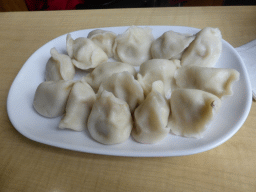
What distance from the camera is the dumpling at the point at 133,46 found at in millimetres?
1096

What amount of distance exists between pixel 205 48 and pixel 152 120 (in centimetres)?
46

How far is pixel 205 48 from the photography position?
0.98 meters

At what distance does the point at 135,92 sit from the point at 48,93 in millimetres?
363

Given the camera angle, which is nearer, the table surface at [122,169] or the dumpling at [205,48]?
the table surface at [122,169]

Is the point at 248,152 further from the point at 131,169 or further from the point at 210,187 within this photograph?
the point at 131,169

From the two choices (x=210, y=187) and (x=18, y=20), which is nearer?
(x=210, y=187)

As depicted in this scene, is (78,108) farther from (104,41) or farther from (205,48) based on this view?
(205,48)

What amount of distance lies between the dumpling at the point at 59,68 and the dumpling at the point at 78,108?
→ 17cm

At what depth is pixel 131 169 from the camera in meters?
0.79

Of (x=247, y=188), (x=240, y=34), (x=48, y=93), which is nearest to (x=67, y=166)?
(x=48, y=93)

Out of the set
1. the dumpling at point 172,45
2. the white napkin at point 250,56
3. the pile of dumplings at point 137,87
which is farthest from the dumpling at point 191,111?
the white napkin at point 250,56

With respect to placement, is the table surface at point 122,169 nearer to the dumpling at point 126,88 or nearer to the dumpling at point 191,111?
the dumpling at point 191,111

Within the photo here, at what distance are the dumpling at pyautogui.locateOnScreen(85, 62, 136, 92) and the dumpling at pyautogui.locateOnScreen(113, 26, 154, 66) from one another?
0.12 meters

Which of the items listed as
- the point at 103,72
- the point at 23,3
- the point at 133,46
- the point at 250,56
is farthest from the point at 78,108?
the point at 23,3
